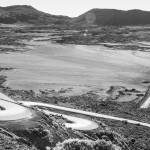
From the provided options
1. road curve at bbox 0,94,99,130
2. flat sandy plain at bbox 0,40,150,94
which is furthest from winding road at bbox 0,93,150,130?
flat sandy plain at bbox 0,40,150,94

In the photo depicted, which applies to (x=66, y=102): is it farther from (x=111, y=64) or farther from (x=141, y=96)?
(x=111, y=64)

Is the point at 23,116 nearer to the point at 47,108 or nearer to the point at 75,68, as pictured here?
the point at 47,108

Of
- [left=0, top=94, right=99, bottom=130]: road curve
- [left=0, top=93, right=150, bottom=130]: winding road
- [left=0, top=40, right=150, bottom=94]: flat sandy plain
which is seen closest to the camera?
[left=0, top=94, right=99, bottom=130]: road curve

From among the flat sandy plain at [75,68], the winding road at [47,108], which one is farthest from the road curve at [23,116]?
the flat sandy plain at [75,68]

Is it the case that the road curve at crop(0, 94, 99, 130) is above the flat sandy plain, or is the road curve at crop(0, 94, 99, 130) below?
above

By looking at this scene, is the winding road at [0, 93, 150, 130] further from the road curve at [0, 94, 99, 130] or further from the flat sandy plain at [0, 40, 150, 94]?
the flat sandy plain at [0, 40, 150, 94]

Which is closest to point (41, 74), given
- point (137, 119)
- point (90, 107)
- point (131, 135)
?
point (90, 107)

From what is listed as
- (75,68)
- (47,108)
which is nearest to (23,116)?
(47,108)

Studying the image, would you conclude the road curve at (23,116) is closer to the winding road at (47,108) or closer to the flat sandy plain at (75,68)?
the winding road at (47,108)

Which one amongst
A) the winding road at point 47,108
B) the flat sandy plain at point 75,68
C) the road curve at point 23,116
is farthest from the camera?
the flat sandy plain at point 75,68
